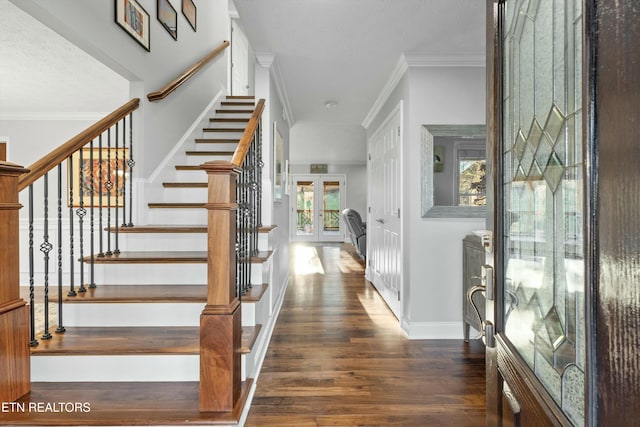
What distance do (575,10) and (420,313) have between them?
2.69 meters

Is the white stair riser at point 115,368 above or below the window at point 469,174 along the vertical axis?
below

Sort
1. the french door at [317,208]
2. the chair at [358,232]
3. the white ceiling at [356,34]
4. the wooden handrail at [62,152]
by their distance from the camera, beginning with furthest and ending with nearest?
the french door at [317,208] < the chair at [358,232] < the white ceiling at [356,34] < the wooden handrail at [62,152]

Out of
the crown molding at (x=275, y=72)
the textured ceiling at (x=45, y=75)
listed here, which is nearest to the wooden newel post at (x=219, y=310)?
the crown molding at (x=275, y=72)

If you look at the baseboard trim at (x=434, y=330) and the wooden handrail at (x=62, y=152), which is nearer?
the wooden handrail at (x=62, y=152)

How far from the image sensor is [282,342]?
276 cm

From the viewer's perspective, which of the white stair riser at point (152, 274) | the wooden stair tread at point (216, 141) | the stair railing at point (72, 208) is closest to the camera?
the stair railing at point (72, 208)

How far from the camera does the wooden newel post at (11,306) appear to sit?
155 centimetres

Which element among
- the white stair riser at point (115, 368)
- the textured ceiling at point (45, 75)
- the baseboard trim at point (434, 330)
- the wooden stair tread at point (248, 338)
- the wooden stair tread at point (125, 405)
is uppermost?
Answer: the textured ceiling at point (45, 75)

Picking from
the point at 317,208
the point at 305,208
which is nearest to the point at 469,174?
the point at 317,208

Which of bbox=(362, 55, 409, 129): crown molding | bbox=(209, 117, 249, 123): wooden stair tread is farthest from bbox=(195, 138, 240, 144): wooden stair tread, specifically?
bbox=(362, 55, 409, 129): crown molding

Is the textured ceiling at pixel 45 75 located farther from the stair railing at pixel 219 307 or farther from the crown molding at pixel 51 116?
the stair railing at pixel 219 307

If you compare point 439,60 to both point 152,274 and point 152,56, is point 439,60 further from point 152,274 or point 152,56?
point 152,274

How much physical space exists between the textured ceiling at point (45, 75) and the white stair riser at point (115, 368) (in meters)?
2.17

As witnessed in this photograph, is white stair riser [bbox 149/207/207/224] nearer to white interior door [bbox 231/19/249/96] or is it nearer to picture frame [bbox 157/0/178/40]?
picture frame [bbox 157/0/178/40]
